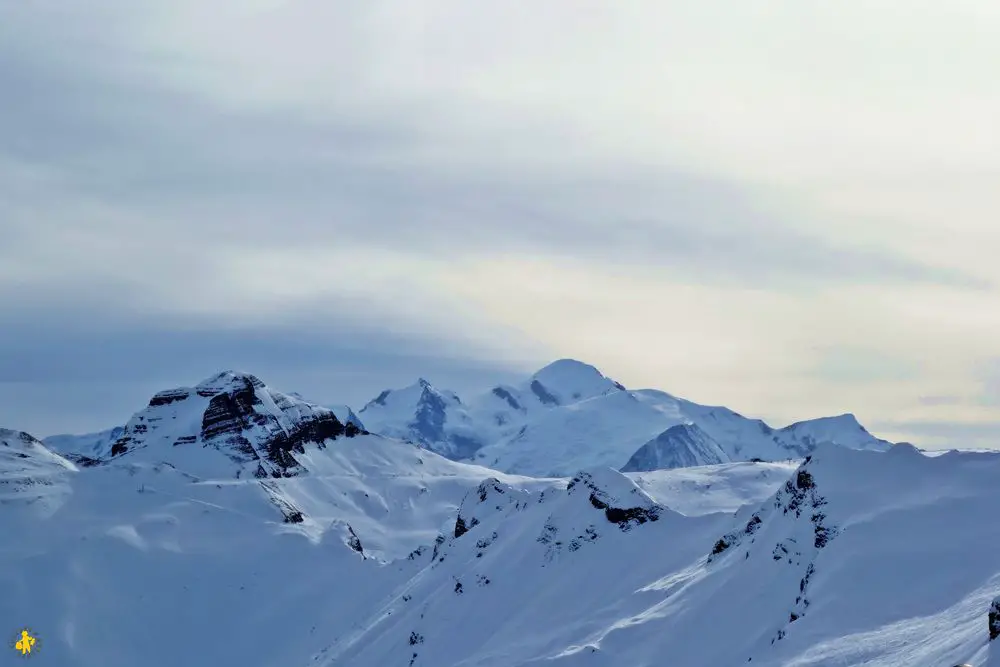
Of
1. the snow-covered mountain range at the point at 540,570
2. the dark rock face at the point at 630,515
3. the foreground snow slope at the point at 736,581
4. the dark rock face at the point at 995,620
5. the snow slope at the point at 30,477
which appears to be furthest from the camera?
the snow slope at the point at 30,477

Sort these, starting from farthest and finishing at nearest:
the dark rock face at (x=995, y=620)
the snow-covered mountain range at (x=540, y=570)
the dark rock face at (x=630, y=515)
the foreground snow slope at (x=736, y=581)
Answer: the dark rock face at (x=630, y=515)
the snow-covered mountain range at (x=540, y=570)
the foreground snow slope at (x=736, y=581)
the dark rock face at (x=995, y=620)

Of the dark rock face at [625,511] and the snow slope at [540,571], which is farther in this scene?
the dark rock face at [625,511]

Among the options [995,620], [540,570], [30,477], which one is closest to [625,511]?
[540,570]

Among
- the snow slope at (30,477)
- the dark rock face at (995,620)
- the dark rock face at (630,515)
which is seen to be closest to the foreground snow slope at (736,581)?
the dark rock face at (630,515)

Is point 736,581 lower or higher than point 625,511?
lower

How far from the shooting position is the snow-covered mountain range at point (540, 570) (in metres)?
47.4

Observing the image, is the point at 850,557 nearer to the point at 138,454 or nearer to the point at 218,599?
the point at 218,599

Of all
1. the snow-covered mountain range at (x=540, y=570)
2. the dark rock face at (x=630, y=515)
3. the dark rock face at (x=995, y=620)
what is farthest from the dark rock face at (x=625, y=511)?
the dark rock face at (x=995, y=620)

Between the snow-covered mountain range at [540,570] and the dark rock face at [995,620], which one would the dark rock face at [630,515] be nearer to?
the snow-covered mountain range at [540,570]

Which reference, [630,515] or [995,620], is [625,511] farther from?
[995,620]

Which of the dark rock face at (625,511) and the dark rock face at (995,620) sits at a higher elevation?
the dark rock face at (995,620)

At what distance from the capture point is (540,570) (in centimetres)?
7231

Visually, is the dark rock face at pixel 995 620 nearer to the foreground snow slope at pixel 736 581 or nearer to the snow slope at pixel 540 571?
the snow slope at pixel 540 571

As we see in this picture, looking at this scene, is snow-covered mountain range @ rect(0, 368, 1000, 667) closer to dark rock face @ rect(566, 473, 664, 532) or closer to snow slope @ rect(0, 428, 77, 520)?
dark rock face @ rect(566, 473, 664, 532)
